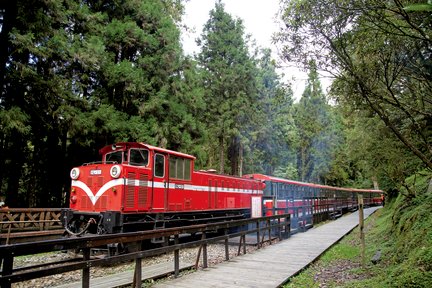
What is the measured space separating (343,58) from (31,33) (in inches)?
456

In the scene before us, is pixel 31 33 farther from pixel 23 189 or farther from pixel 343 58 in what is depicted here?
pixel 23 189

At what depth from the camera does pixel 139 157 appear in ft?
35.3

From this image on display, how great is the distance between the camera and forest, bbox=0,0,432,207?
716 cm

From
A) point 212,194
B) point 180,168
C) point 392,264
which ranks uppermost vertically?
point 180,168

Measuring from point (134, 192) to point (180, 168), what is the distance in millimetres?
2545

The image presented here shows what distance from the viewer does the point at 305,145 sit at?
48688mm

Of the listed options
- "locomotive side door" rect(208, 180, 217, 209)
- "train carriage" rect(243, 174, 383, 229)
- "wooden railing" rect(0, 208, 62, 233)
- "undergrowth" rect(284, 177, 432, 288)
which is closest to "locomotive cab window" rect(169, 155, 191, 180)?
"locomotive side door" rect(208, 180, 217, 209)

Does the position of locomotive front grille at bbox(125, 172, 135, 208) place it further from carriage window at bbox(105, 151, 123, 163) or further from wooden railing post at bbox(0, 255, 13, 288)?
wooden railing post at bbox(0, 255, 13, 288)

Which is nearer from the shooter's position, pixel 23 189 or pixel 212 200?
pixel 212 200

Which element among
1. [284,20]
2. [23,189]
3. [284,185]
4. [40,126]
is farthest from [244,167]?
[284,20]

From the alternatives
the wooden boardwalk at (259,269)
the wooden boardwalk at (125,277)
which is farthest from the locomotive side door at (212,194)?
the wooden boardwalk at (125,277)

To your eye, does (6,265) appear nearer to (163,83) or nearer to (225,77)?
(163,83)

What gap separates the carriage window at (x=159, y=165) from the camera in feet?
35.6

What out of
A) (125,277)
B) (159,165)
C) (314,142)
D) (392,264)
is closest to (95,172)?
(159,165)
